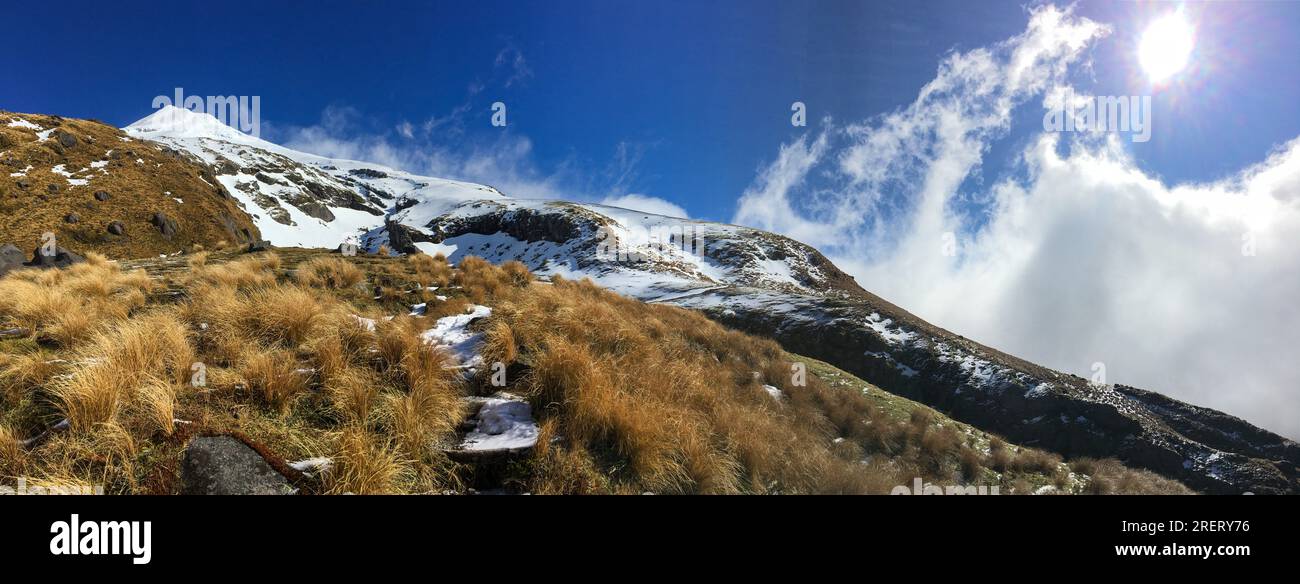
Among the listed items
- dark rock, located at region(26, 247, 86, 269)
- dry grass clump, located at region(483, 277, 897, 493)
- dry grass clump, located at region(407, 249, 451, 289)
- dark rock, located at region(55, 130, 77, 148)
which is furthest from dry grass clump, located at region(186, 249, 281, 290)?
dark rock, located at region(55, 130, 77, 148)

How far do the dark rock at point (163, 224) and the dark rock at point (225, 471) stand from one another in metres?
52.9

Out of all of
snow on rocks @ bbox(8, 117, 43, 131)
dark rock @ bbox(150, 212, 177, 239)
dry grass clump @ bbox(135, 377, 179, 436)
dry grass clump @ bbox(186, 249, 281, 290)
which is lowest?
dry grass clump @ bbox(135, 377, 179, 436)

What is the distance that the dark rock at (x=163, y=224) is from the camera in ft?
124

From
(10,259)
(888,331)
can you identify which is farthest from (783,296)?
(10,259)

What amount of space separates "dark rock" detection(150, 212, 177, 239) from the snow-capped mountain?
18.1 m

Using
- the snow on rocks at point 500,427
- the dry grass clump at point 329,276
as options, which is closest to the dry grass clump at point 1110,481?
the snow on rocks at point 500,427

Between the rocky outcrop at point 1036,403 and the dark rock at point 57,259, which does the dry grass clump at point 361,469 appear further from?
the dark rock at point 57,259

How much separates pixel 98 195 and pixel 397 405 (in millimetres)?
58582

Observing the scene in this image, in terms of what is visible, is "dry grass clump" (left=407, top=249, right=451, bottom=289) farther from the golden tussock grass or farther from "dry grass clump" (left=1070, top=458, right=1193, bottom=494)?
"dry grass clump" (left=1070, top=458, right=1193, bottom=494)

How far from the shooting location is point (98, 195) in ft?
125

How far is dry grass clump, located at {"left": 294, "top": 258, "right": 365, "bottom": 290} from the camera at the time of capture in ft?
29.0
